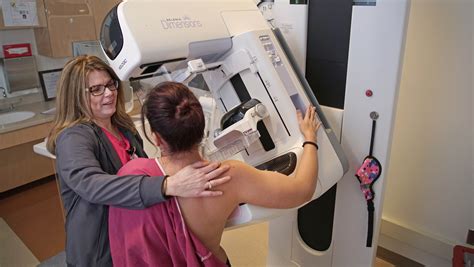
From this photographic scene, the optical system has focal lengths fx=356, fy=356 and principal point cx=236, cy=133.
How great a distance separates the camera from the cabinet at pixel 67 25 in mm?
3133

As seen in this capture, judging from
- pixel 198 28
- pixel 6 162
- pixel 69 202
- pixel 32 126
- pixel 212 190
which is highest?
pixel 198 28

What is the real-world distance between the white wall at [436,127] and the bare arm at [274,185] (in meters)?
1.17

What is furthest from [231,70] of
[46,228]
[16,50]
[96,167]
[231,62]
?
[16,50]

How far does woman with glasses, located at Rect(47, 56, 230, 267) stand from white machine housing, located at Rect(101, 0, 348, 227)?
19 cm

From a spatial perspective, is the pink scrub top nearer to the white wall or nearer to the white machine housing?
the white machine housing

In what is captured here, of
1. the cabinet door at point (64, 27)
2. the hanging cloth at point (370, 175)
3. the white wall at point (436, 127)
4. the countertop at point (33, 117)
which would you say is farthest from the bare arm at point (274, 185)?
the cabinet door at point (64, 27)

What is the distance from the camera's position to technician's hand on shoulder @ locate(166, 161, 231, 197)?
3.16 ft

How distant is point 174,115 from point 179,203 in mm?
262

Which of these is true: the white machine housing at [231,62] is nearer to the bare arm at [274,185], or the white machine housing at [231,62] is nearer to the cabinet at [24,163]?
the bare arm at [274,185]

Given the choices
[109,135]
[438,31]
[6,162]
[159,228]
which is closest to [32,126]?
[6,162]

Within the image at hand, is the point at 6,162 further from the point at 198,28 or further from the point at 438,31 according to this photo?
the point at 438,31

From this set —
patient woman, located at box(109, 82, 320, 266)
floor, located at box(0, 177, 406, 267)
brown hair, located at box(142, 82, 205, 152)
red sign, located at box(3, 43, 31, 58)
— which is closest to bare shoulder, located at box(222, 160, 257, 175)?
patient woman, located at box(109, 82, 320, 266)

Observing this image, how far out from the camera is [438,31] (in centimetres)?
191

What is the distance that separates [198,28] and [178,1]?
110 millimetres
